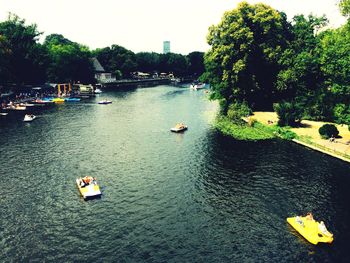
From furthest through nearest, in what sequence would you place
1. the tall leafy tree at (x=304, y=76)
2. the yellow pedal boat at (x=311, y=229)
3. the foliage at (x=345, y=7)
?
1. the tall leafy tree at (x=304, y=76)
2. the foliage at (x=345, y=7)
3. the yellow pedal boat at (x=311, y=229)

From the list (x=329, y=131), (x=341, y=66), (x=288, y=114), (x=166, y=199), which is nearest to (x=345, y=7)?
(x=341, y=66)

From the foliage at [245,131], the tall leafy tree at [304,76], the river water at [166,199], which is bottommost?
the river water at [166,199]

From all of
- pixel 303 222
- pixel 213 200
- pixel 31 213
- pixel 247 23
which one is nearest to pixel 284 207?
pixel 303 222

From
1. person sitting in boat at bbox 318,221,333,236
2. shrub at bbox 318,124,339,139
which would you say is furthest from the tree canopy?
person sitting in boat at bbox 318,221,333,236

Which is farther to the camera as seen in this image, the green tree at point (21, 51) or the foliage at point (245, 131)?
the green tree at point (21, 51)

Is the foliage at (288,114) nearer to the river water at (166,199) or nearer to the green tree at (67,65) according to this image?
the river water at (166,199)

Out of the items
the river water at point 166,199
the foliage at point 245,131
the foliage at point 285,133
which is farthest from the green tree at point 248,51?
the river water at point 166,199

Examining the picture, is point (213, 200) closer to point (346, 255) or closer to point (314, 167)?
point (346, 255)
